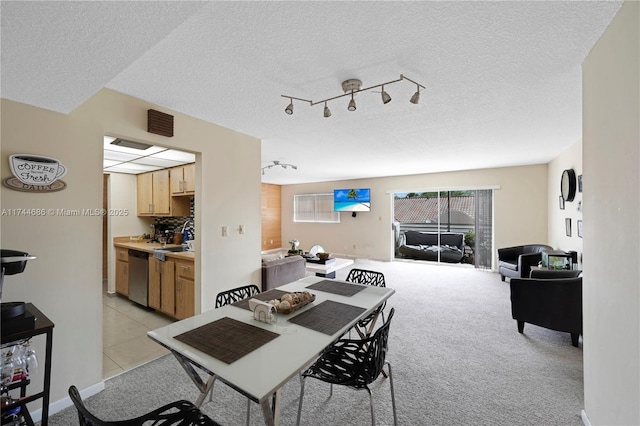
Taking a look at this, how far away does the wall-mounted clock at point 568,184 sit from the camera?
13.0ft

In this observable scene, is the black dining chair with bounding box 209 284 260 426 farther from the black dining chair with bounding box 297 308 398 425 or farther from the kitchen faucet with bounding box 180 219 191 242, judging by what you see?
the kitchen faucet with bounding box 180 219 191 242

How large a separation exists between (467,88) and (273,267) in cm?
280

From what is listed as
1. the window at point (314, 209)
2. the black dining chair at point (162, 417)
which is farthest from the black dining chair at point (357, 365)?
the window at point (314, 209)

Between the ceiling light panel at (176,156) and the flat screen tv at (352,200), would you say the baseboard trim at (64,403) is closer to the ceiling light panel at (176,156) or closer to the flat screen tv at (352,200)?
the ceiling light panel at (176,156)

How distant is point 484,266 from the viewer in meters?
6.12

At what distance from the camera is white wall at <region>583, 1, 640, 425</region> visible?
116 cm

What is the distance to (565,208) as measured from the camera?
442 centimetres

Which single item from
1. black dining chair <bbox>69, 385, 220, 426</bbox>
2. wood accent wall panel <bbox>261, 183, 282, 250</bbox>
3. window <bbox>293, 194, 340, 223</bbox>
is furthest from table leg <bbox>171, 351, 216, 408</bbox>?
A: wood accent wall panel <bbox>261, 183, 282, 250</bbox>

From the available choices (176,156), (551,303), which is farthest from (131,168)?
(551,303)

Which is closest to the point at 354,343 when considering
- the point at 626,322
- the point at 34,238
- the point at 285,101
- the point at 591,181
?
the point at 626,322

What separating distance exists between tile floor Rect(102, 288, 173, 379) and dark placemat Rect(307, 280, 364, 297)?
62.8 inches

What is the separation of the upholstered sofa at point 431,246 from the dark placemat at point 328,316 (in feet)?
19.2

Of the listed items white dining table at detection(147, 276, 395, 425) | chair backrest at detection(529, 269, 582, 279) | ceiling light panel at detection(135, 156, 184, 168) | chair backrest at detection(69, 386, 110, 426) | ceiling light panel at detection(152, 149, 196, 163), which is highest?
ceiling light panel at detection(152, 149, 196, 163)

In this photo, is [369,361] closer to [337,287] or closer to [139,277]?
[337,287]
